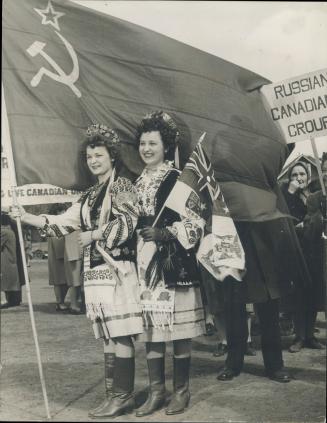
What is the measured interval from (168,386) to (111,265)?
1294 mm

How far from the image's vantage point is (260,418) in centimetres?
400

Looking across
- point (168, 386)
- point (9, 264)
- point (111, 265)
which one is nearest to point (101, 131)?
point (111, 265)

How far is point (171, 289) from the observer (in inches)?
161

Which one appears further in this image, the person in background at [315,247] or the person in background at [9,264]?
the person in background at [9,264]

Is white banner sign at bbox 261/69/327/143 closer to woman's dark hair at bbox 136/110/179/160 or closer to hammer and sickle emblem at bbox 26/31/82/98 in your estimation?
woman's dark hair at bbox 136/110/179/160

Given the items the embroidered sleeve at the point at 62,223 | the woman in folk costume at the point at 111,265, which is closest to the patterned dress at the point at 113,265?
the woman in folk costume at the point at 111,265

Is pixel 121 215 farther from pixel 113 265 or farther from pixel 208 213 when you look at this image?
pixel 208 213

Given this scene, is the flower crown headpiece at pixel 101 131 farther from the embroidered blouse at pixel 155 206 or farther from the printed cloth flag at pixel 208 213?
the printed cloth flag at pixel 208 213

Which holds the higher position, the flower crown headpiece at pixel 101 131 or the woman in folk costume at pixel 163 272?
the flower crown headpiece at pixel 101 131

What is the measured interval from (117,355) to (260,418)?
1.00m

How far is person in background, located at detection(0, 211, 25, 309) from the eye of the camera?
10406 millimetres

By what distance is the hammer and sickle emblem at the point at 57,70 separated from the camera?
436 cm

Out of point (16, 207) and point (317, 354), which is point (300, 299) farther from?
point (16, 207)

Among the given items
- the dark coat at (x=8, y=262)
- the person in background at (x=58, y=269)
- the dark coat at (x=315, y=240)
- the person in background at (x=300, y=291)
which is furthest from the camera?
the dark coat at (x=8, y=262)
